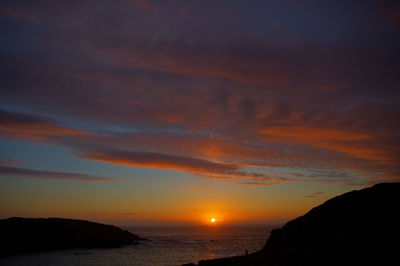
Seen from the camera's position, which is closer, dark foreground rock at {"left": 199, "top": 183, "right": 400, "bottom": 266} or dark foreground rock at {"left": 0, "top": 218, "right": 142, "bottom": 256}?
dark foreground rock at {"left": 199, "top": 183, "right": 400, "bottom": 266}

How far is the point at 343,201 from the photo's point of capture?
39.8 meters

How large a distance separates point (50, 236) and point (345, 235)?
120530 mm

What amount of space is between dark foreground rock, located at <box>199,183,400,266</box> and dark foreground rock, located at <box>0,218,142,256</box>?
311 ft

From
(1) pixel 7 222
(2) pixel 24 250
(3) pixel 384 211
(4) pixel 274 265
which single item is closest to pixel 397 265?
(3) pixel 384 211

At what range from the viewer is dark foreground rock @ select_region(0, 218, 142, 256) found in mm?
106919

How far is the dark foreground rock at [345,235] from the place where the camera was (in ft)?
94.8

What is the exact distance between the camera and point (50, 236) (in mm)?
119062

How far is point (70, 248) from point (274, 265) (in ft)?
350

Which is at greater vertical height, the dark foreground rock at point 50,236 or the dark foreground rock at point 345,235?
the dark foreground rock at point 345,235

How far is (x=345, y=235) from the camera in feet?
108

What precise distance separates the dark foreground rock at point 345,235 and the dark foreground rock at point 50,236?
311 ft

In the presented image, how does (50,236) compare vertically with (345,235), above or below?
below

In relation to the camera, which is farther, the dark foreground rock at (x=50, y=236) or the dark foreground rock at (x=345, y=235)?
the dark foreground rock at (x=50, y=236)

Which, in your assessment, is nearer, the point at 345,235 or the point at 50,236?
the point at 345,235
